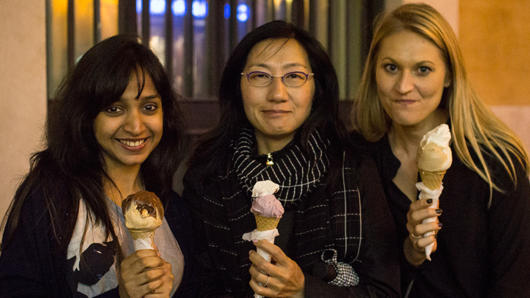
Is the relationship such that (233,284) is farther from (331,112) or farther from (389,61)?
(389,61)

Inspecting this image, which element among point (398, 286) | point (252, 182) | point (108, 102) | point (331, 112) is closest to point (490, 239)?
point (398, 286)

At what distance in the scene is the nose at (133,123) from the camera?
2449 mm

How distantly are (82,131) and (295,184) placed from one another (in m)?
0.98

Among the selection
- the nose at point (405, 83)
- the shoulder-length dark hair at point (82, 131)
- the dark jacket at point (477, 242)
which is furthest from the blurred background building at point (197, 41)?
the dark jacket at point (477, 242)

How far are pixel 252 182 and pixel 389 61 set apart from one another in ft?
3.00

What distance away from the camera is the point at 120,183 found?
2635mm

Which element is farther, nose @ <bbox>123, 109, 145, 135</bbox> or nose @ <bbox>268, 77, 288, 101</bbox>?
nose @ <bbox>268, 77, 288, 101</bbox>

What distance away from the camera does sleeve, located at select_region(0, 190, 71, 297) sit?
7.33 ft

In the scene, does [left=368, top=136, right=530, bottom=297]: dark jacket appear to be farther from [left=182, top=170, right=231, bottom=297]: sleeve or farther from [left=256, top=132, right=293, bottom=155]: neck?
[left=182, top=170, right=231, bottom=297]: sleeve

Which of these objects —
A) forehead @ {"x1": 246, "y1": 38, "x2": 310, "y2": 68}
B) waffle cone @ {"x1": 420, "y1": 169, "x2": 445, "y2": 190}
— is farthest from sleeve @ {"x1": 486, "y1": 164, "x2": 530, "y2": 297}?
forehead @ {"x1": 246, "y1": 38, "x2": 310, "y2": 68}

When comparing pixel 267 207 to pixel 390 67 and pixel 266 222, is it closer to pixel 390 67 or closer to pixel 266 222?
pixel 266 222

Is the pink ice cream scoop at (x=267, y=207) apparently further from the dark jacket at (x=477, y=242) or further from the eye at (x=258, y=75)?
the dark jacket at (x=477, y=242)

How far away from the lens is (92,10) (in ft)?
12.9

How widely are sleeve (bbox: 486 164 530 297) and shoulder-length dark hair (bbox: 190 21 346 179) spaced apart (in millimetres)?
809
